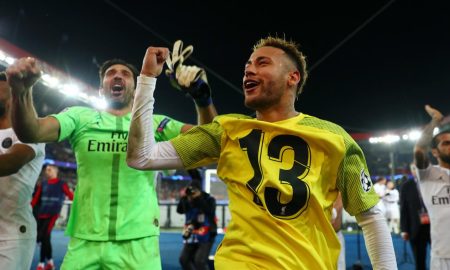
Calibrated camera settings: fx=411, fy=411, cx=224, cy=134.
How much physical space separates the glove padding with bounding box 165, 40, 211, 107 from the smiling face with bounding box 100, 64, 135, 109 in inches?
34.5

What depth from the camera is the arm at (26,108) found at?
2.14 m

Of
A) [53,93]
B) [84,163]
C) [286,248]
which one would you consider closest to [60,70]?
[53,93]

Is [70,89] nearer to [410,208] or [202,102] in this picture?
[410,208]

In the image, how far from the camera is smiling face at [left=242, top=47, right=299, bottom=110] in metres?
2.17

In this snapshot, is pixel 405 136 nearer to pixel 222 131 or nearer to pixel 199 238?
pixel 199 238

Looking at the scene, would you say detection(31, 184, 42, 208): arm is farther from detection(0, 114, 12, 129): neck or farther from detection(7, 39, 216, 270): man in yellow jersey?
detection(7, 39, 216, 270): man in yellow jersey

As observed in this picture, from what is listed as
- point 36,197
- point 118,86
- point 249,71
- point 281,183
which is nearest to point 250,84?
point 249,71

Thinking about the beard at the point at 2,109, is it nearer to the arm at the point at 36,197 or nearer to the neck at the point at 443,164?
the neck at the point at 443,164

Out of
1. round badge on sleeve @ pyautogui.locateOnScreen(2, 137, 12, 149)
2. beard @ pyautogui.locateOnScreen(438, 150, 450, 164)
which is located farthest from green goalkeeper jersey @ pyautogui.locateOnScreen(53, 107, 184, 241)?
beard @ pyautogui.locateOnScreen(438, 150, 450, 164)

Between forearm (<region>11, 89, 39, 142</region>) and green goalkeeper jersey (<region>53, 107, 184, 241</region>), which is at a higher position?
forearm (<region>11, 89, 39, 142</region>)

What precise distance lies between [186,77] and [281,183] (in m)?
0.74

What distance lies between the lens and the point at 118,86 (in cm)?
307

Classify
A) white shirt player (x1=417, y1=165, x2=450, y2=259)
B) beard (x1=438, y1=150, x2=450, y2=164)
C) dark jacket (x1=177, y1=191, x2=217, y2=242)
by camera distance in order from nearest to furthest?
white shirt player (x1=417, y1=165, x2=450, y2=259)
beard (x1=438, y1=150, x2=450, y2=164)
dark jacket (x1=177, y1=191, x2=217, y2=242)

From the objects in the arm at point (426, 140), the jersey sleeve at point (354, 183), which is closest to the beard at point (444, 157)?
the arm at point (426, 140)
